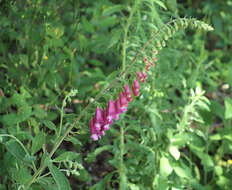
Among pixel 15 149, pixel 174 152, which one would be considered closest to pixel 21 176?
pixel 15 149

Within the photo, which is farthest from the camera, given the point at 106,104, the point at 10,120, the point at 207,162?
the point at 207,162

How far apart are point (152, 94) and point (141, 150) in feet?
1.45

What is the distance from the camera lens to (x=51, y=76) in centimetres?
269

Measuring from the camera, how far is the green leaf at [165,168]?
100 inches

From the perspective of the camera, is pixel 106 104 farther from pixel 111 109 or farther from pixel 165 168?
pixel 165 168

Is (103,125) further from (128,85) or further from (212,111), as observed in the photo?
(212,111)

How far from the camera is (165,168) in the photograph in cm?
257

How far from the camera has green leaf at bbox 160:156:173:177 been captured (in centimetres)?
255

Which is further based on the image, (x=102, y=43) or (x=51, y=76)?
(x=102, y=43)

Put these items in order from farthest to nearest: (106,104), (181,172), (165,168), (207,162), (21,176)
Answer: (207,162) → (181,172) → (165,168) → (106,104) → (21,176)

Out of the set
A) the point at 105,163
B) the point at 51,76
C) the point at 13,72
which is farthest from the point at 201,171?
the point at 13,72

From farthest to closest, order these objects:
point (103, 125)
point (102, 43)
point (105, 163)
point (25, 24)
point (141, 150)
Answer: point (105, 163) < point (102, 43) < point (25, 24) < point (141, 150) < point (103, 125)

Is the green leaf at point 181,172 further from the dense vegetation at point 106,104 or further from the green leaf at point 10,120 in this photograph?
the green leaf at point 10,120

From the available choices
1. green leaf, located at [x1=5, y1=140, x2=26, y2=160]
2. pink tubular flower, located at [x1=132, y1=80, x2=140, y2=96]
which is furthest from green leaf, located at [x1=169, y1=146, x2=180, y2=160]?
green leaf, located at [x1=5, y1=140, x2=26, y2=160]
